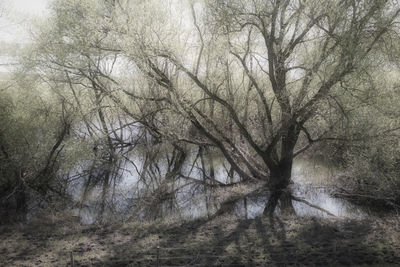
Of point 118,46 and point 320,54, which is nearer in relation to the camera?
point 320,54

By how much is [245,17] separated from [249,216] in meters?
5.52

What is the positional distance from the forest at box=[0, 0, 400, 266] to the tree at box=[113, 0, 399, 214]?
5 centimetres

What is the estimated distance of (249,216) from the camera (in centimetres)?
1022

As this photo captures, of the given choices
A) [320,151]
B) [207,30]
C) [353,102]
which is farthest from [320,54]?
[320,151]

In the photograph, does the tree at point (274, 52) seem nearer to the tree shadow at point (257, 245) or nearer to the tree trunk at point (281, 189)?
the tree trunk at point (281, 189)

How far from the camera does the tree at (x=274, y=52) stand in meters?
10.1

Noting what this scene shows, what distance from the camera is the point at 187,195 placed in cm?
1234

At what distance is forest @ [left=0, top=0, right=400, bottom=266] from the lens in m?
8.32

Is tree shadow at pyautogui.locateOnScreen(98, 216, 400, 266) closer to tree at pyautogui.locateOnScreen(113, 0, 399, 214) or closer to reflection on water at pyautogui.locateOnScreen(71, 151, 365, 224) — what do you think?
reflection on water at pyautogui.locateOnScreen(71, 151, 365, 224)

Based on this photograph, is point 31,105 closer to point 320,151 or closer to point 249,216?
point 249,216

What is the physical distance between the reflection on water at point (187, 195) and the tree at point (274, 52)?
27.4 inches

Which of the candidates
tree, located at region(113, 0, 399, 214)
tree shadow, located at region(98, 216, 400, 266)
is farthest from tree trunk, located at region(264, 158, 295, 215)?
tree shadow, located at region(98, 216, 400, 266)

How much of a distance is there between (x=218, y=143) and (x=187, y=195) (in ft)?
7.43

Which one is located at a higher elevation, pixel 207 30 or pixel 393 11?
pixel 207 30
